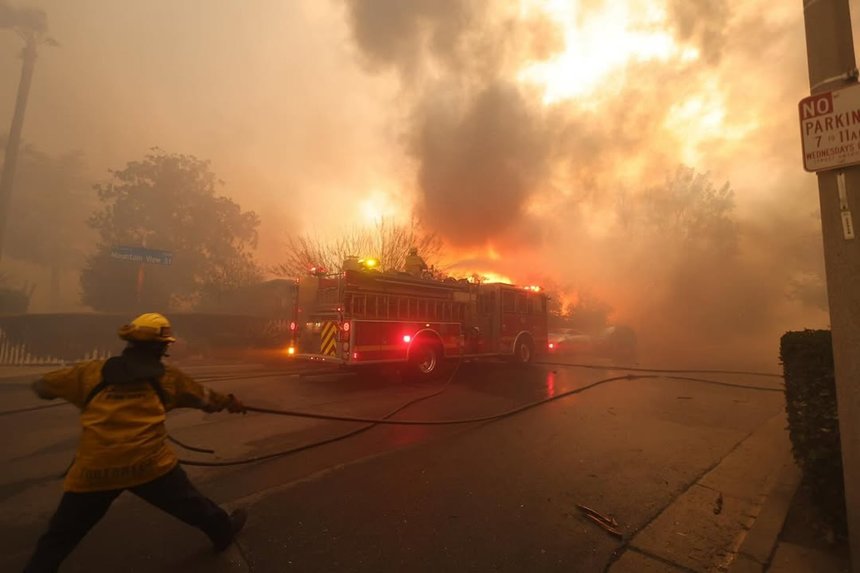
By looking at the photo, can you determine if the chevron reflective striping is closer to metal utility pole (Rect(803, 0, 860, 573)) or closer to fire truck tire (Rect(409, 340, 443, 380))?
fire truck tire (Rect(409, 340, 443, 380))

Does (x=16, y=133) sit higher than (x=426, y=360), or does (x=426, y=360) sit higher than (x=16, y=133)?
(x=16, y=133)

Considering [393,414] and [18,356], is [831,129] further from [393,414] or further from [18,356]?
[18,356]

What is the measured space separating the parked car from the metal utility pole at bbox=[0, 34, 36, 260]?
33087mm

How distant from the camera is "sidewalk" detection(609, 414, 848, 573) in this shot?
2.55 meters

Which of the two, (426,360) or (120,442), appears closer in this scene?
(120,442)

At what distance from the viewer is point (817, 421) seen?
9.75ft

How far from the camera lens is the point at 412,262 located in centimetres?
1101

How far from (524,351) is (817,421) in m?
9.84

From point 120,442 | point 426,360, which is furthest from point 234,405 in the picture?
point 426,360

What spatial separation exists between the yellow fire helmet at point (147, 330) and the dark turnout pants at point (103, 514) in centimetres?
78

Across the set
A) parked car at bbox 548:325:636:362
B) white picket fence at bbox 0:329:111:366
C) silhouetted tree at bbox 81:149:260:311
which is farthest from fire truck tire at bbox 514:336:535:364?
silhouetted tree at bbox 81:149:260:311

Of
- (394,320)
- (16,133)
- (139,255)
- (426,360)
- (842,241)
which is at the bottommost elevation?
(426,360)

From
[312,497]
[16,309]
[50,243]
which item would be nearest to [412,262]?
[312,497]

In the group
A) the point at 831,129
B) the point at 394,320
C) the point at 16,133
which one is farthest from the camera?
the point at 16,133
